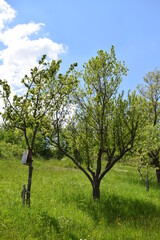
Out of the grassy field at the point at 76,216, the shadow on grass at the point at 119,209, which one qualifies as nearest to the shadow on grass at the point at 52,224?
the grassy field at the point at 76,216

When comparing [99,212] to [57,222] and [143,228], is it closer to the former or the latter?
[143,228]

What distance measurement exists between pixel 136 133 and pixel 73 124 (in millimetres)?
3788

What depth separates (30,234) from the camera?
7527 mm

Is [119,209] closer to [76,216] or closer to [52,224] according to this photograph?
[76,216]

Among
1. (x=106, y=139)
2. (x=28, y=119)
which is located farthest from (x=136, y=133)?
(x=28, y=119)

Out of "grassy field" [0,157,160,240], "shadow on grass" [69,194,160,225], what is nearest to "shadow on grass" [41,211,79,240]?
"grassy field" [0,157,160,240]

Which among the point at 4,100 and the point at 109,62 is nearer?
the point at 4,100

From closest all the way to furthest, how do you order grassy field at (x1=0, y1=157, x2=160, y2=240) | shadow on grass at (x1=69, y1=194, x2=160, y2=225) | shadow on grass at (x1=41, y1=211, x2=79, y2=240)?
grassy field at (x1=0, y1=157, x2=160, y2=240) < shadow on grass at (x1=41, y1=211, x2=79, y2=240) < shadow on grass at (x1=69, y1=194, x2=160, y2=225)

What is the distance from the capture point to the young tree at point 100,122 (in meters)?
12.5

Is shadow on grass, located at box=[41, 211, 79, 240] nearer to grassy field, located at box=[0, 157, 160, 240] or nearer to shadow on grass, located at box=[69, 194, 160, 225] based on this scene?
grassy field, located at box=[0, 157, 160, 240]

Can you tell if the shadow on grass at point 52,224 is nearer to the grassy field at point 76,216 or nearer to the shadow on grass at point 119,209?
the grassy field at point 76,216

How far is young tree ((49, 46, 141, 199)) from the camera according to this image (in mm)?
12500

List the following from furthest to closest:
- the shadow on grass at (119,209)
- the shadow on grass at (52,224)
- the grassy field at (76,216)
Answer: the shadow on grass at (119,209), the shadow on grass at (52,224), the grassy field at (76,216)

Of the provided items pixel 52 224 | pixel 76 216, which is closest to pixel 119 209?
pixel 76 216
